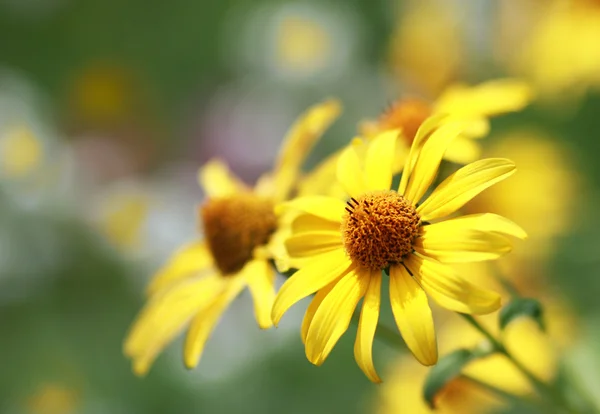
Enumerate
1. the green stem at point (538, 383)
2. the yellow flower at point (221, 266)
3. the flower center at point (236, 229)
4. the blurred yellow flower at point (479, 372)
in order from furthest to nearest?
the blurred yellow flower at point (479, 372) < the flower center at point (236, 229) < the yellow flower at point (221, 266) < the green stem at point (538, 383)

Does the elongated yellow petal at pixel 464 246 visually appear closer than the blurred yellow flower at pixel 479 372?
Yes

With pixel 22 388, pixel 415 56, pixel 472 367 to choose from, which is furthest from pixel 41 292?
pixel 472 367

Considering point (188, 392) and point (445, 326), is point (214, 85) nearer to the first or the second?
point (188, 392)

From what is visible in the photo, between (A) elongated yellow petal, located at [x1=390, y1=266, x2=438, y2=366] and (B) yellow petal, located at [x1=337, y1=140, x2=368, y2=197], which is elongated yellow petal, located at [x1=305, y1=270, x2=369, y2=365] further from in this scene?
(B) yellow petal, located at [x1=337, y1=140, x2=368, y2=197]

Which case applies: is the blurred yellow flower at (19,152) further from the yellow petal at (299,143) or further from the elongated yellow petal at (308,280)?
the elongated yellow petal at (308,280)

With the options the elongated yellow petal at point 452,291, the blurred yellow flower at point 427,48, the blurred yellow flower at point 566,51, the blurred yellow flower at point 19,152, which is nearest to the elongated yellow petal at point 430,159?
the elongated yellow petal at point 452,291

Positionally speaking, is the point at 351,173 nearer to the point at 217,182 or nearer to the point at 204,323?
the point at 204,323

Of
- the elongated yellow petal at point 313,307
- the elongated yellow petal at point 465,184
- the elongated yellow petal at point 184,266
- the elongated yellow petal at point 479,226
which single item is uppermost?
the elongated yellow petal at point 465,184
